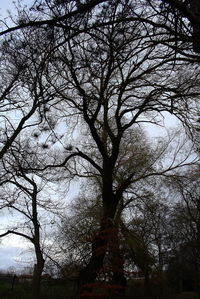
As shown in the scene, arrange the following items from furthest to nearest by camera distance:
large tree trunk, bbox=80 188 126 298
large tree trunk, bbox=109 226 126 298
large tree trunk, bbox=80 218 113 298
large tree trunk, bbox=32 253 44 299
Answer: large tree trunk, bbox=32 253 44 299, large tree trunk, bbox=80 218 113 298, large tree trunk, bbox=80 188 126 298, large tree trunk, bbox=109 226 126 298

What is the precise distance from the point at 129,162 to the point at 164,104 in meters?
6.18

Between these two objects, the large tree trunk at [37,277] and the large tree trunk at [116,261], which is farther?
the large tree trunk at [37,277]

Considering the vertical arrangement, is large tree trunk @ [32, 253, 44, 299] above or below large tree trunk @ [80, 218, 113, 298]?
above

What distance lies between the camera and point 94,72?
6.93 m

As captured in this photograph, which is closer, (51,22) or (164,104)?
(51,22)

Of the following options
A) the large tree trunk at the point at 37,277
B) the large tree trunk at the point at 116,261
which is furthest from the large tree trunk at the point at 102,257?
the large tree trunk at the point at 37,277

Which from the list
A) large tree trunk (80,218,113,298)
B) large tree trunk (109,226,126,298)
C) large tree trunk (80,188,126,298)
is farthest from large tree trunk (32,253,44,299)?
large tree trunk (109,226,126,298)

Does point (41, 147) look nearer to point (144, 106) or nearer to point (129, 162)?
point (144, 106)

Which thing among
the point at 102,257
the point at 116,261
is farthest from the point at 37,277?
the point at 116,261

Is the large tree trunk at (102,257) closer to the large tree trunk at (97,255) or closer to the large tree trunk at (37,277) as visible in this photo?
the large tree trunk at (97,255)

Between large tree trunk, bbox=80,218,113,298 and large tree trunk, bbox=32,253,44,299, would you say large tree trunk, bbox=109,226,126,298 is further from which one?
large tree trunk, bbox=32,253,44,299

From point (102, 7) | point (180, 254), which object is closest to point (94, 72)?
point (102, 7)

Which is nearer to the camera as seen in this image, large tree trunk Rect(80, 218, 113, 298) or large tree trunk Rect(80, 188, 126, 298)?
large tree trunk Rect(80, 188, 126, 298)

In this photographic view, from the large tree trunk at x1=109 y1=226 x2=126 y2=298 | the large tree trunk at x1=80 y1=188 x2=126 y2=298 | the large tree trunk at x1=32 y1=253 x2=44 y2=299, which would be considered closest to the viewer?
the large tree trunk at x1=109 y1=226 x2=126 y2=298
